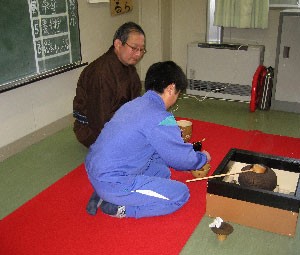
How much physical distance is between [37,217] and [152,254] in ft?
2.45

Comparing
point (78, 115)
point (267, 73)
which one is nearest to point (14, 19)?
point (78, 115)

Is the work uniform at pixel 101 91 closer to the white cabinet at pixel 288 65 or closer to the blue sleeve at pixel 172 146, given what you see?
the blue sleeve at pixel 172 146

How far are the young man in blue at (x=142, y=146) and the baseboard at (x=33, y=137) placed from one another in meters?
1.21

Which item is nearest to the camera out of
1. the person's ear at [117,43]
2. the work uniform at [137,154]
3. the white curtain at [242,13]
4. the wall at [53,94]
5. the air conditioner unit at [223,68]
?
the work uniform at [137,154]

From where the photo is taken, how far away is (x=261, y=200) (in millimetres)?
2047

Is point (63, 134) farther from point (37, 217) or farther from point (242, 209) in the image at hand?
point (242, 209)

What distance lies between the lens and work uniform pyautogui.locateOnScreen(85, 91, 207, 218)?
1977 mm

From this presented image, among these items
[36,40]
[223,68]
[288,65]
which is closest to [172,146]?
[36,40]

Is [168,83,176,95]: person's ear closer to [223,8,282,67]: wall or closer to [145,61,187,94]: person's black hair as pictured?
[145,61,187,94]: person's black hair

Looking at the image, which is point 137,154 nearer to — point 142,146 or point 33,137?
point 142,146

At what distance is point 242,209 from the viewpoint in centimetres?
213

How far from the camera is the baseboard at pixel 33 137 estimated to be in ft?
10.1

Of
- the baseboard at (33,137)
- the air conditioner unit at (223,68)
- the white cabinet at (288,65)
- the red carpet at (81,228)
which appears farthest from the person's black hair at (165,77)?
the air conditioner unit at (223,68)

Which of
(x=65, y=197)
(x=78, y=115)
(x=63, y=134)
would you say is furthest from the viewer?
(x=63, y=134)
